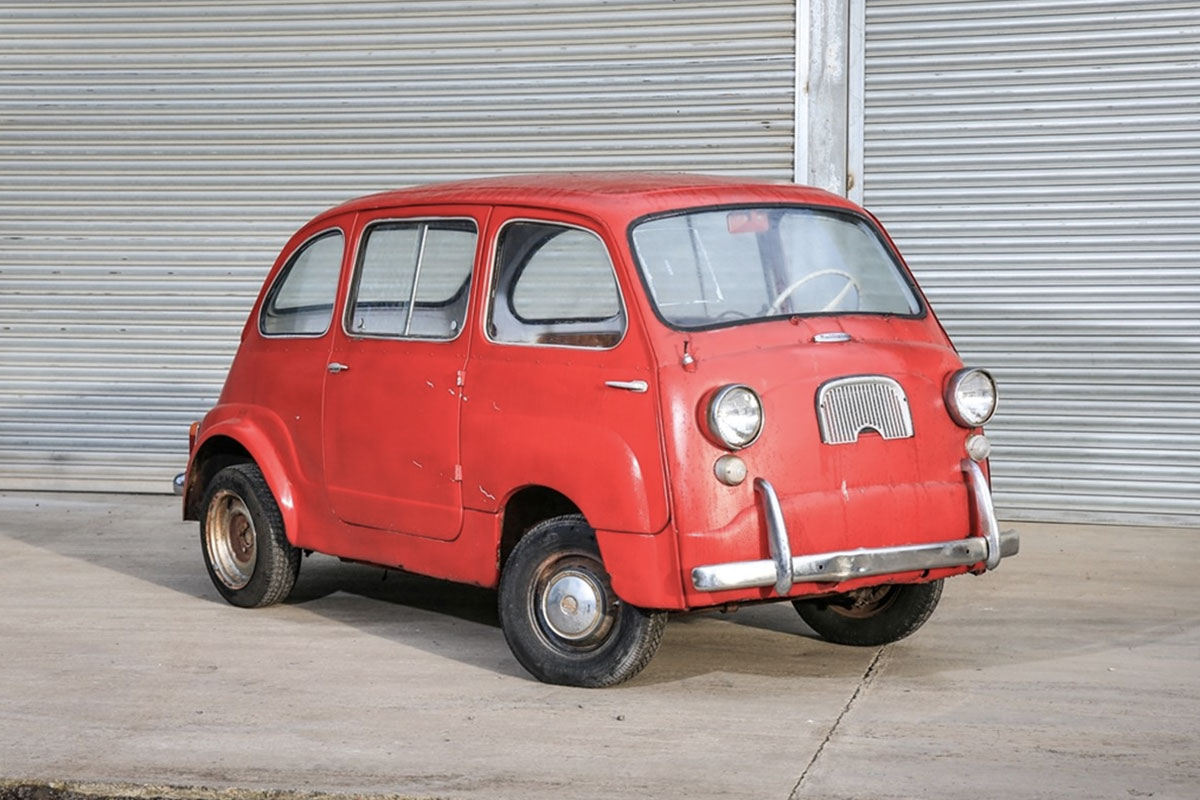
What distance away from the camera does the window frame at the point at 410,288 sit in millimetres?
7316

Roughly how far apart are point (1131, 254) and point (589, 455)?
5.20 metres

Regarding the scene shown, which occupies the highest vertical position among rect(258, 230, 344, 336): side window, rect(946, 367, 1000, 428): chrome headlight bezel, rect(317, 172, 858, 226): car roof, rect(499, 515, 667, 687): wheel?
rect(317, 172, 858, 226): car roof

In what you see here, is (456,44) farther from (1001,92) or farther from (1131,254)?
(1131,254)

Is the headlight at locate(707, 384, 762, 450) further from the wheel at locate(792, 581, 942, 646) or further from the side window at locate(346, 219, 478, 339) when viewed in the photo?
the side window at locate(346, 219, 478, 339)

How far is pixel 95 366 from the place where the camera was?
40.9ft

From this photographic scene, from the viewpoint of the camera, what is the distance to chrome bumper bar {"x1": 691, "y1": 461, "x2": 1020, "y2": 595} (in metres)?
6.26

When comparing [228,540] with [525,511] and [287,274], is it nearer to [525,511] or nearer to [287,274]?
[287,274]

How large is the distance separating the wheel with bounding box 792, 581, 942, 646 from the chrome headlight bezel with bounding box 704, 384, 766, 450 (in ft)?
4.01

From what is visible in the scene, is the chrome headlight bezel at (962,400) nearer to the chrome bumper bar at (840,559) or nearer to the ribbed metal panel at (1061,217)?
the chrome bumper bar at (840,559)

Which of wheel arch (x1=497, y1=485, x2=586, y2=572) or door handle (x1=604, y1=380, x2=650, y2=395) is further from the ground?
door handle (x1=604, y1=380, x2=650, y2=395)

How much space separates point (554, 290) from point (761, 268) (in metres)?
0.79

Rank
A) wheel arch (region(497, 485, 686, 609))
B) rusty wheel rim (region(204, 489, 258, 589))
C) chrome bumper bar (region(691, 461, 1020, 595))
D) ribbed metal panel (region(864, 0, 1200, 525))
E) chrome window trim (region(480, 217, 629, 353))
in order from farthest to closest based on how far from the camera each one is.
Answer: ribbed metal panel (region(864, 0, 1200, 525)) < rusty wheel rim (region(204, 489, 258, 589)) < chrome window trim (region(480, 217, 629, 353)) < wheel arch (region(497, 485, 686, 609)) < chrome bumper bar (region(691, 461, 1020, 595))

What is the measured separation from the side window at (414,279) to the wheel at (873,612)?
189cm

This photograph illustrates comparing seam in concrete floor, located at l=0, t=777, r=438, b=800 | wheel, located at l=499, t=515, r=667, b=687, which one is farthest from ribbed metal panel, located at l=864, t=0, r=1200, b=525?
seam in concrete floor, located at l=0, t=777, r=438, b=800
